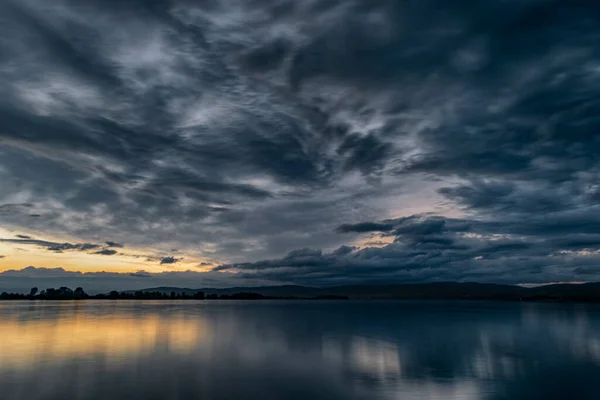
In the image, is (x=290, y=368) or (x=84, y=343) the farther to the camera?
(x=84, y=343)

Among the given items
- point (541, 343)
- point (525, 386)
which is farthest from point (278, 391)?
point (541, 343)

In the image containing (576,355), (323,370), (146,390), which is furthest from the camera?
(576,355)

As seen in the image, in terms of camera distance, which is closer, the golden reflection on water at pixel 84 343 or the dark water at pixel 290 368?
the dark water at pixel 290 368

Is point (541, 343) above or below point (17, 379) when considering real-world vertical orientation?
below

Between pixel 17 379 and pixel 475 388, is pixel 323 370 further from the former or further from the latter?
pixel 17 379

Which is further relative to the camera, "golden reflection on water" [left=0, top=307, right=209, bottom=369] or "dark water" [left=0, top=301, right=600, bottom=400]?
"golden reflection on water" [left=0, top=307, right=209, bottom=369]

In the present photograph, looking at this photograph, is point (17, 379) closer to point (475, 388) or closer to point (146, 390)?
point (146, 390)

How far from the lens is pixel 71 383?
1214 inches

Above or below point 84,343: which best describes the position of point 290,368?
below

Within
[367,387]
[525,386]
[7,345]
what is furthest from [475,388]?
[7,345]

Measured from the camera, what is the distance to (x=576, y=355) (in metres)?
48.2

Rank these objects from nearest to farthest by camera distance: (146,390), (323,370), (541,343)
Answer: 1. (146,390)
2. (323,370)
3. (541,343)

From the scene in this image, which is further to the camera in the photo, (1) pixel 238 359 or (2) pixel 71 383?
(1) pixel 238 359

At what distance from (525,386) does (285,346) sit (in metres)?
28.4
